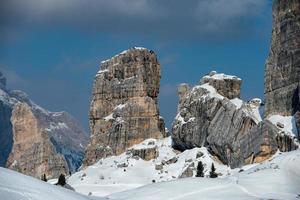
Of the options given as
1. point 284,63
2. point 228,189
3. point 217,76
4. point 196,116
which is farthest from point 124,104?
point 228,189

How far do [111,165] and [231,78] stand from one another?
25.5 meters

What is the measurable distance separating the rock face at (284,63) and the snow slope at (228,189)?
222 feet

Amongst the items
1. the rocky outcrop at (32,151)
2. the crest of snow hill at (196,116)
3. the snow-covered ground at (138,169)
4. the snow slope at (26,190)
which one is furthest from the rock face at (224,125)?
the snow slope at (26,190)

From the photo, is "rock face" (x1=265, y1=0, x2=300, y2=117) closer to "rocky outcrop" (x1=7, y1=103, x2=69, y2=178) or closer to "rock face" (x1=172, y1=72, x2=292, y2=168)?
"rock face" (x1=172, y1=72, x2=292, y2=168)

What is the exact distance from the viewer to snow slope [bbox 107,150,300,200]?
22.1 meters

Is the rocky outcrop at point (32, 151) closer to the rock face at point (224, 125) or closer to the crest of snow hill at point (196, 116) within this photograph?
the crest of snow hill at point (196, 116)

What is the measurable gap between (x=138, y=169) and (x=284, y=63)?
98.6 feet

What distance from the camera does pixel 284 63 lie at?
96.0 metres

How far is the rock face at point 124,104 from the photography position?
123438mm

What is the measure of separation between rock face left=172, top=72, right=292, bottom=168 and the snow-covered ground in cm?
217

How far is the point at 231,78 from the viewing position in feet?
362

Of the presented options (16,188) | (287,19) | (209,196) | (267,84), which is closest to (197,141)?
(267,84)

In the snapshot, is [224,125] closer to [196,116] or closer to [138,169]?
[196,116]

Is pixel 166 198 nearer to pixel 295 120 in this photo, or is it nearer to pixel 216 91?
Result: pixel 295 120
